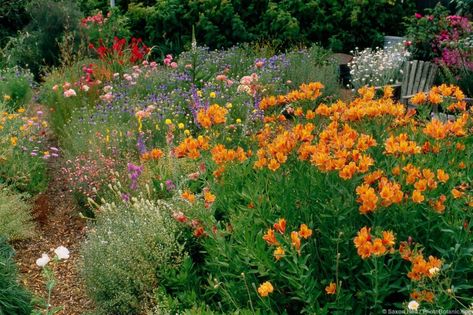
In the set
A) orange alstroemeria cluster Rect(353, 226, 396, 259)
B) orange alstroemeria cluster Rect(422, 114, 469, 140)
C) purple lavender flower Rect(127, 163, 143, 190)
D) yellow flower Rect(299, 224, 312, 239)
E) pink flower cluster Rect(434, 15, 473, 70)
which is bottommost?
pink flower cluster Rect(434, 15, 473, 70)

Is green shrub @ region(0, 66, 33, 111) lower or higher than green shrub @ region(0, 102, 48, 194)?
lower

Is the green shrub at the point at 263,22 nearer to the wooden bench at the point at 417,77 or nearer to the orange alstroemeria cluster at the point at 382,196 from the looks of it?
the wooden bench at the point at 417,77

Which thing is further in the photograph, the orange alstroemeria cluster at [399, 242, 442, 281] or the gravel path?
the gravel path

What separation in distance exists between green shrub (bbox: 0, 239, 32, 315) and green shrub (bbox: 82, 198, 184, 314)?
411 mm

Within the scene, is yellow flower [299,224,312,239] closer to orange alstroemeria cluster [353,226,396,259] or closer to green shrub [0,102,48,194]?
orange alstroemeria cluster [353,226,396,259]

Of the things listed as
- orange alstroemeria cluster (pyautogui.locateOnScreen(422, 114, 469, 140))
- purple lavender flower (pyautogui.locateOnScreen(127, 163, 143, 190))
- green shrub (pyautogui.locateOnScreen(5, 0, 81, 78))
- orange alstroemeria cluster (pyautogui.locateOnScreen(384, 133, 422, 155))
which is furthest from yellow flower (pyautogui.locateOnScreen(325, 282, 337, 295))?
green shrub (pyautogui.locateOnScreen(5, 0, 81, 78))

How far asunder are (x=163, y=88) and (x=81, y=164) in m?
1.72

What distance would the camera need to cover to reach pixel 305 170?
3.28 m

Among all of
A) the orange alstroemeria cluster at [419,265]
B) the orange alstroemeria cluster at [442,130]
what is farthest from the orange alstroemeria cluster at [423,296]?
the orange alstroemeria cluster at [442,130]

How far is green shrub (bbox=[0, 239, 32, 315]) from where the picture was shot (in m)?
3.86

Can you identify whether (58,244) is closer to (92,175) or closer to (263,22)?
(92,175)

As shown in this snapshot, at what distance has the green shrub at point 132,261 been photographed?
3.73 metres

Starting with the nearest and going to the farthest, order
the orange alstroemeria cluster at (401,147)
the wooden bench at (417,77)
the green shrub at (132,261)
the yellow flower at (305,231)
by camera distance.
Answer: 1. the yellow flower at (305,231)
2. the orange alstroemeria cluster at (401,147)
3. the green shrub at (132,261)
4. the wooden bench at (417,77)

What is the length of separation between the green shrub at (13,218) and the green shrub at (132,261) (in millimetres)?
904
